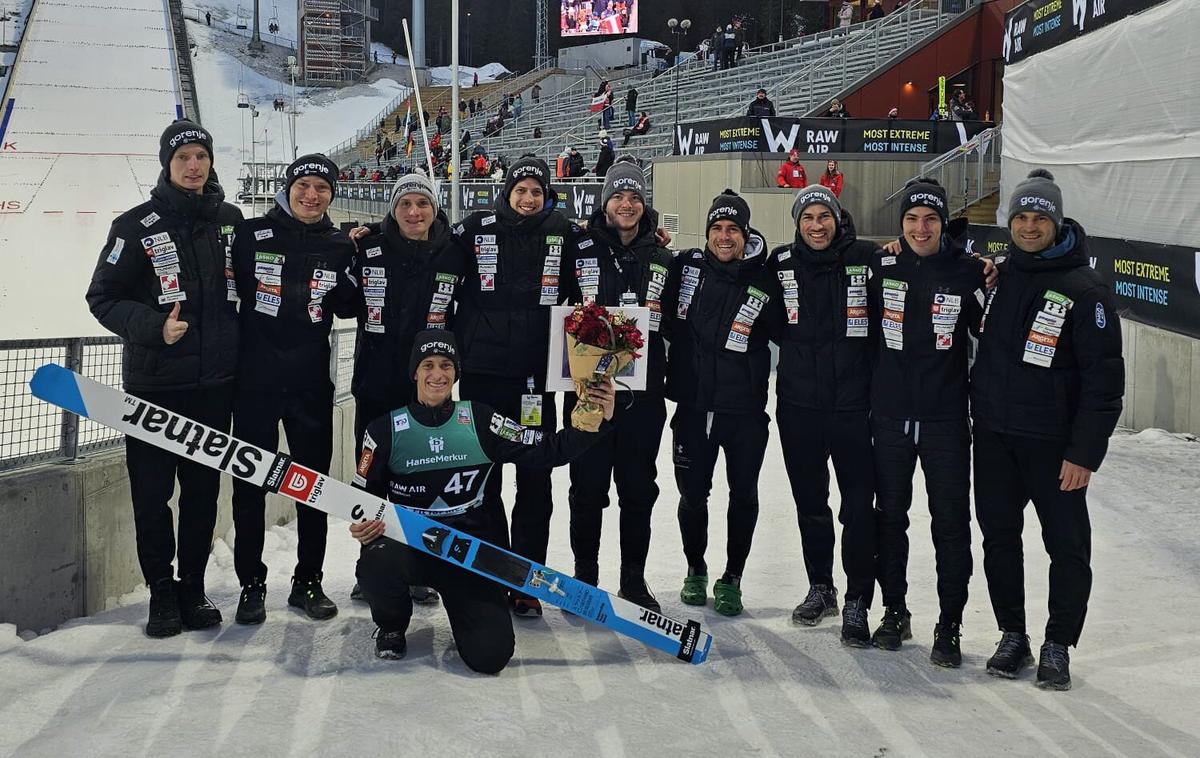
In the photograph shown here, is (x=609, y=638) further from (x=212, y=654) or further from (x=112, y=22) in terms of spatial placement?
(x=112, y=22)

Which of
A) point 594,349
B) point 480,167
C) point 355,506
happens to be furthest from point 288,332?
point 480,167

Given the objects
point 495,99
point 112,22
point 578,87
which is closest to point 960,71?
point 578,87

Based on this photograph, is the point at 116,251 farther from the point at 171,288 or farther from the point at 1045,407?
the point at 1045,407

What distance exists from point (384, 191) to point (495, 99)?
3404 centimetres

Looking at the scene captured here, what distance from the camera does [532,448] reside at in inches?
193

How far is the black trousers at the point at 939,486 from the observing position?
15.9ft

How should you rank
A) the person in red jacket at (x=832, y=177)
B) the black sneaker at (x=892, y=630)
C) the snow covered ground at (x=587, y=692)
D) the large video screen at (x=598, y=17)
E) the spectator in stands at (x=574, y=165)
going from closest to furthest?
the snow covered ground at (x=587, y=692) < the black sneaker at (x=892, y=630) < the person in red jacket at (x=832, y=177) < the spectator in stands at (x=574, y=165) < the large video screen at (x=598, y=17)

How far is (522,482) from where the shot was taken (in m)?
5.44

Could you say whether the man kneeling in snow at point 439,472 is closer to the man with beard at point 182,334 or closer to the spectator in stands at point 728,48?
the man with beard at point 182,334

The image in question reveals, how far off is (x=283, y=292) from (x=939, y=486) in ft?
9.91

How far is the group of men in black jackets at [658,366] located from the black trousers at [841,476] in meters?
0.01

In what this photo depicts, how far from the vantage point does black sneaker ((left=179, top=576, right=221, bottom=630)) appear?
5.04m

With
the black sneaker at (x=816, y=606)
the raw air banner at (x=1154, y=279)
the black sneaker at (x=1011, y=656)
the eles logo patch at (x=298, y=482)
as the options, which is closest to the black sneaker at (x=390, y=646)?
the eles logo patch at (x=298, y=482)

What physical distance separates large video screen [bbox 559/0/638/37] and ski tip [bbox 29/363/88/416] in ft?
192
